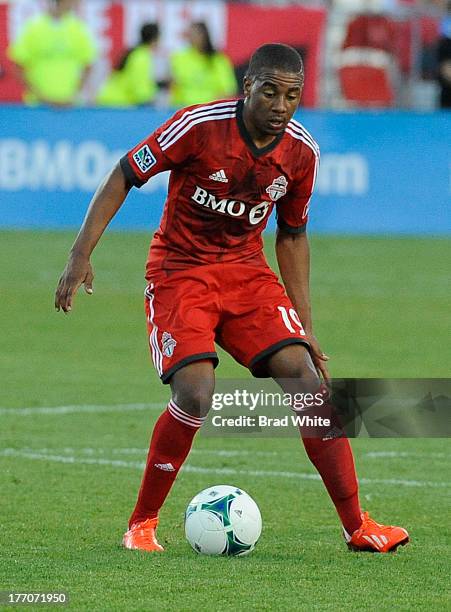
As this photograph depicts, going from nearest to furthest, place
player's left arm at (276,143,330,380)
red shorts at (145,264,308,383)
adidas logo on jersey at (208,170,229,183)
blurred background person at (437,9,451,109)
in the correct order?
red shorts at (145,264,308,383) < adidas logo on jersey at (208,170,229,183) < player's left arm at (276,143,330,380) < blurred background person at (437,9,451,109)

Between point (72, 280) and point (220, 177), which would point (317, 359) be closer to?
point (220, 177)

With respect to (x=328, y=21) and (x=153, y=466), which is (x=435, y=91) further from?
(x=153, y=466)

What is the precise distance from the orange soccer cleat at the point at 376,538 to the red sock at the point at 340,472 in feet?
0.13

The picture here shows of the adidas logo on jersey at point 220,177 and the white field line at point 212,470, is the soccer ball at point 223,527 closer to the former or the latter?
the adidas logo on jersey at point 220,177

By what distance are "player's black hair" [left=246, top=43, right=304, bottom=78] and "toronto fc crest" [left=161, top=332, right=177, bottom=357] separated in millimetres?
1105

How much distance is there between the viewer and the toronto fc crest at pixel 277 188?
6.25 metres

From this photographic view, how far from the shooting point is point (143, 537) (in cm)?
607

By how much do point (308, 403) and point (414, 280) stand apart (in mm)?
9890

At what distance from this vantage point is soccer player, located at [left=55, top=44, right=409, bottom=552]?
5.96m

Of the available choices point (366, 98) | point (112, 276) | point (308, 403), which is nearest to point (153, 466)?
point (308, 403)

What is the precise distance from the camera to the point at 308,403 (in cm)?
604

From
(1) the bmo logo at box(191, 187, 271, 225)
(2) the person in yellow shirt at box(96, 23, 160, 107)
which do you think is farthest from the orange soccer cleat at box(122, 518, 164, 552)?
(2) the person in yellow shirt at box(96, 23, 160, 107)

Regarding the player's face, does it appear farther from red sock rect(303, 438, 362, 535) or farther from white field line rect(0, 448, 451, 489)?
white field line rect(0, 448, 451, 489)

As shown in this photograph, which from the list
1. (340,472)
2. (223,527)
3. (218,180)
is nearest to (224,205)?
(218,180)
